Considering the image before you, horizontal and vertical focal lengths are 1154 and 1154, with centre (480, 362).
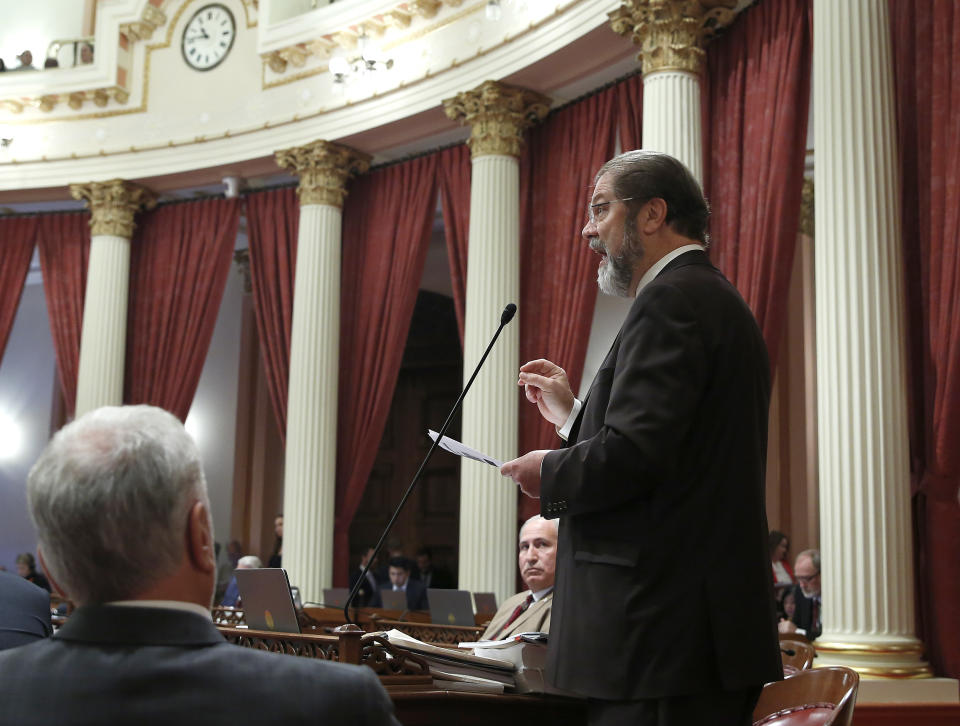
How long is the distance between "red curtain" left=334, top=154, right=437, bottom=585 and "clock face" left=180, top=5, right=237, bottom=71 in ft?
7.61

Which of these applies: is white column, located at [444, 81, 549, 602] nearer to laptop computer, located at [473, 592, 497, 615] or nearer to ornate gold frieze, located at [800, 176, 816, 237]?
laptop computer, located at [473, 592, 497, 615]

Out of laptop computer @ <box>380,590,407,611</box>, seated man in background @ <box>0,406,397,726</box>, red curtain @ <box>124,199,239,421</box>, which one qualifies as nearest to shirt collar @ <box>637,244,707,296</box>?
seated man in background @ <box>0,406,397,726</box>

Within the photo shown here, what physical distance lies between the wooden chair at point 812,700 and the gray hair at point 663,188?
3.31 ft

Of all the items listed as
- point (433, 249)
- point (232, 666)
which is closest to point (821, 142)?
point (232, 666)

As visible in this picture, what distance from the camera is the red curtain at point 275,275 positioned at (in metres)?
11.1

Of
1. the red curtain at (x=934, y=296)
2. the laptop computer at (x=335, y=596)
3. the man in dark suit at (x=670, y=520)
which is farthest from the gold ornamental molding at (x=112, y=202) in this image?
the man in dark suit at (x=670, y=520)

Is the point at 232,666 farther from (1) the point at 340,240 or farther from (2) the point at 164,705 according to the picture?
(1) the point at 340,240

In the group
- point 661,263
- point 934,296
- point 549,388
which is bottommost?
point 549,388

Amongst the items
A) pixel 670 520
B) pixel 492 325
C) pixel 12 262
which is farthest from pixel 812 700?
pixel 12 262

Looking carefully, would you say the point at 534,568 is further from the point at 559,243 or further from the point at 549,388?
the point at 559,243

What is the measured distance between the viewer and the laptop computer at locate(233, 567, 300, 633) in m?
3.15

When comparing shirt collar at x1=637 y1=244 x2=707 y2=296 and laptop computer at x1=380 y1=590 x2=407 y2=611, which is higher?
shirt collar at x1=637 y1=244 x2=707 y2=296

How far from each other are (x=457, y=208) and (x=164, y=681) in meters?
9.10

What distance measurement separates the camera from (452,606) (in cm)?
657
